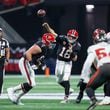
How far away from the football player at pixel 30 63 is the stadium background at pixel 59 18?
1425 centimetres

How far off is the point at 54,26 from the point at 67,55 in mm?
14085

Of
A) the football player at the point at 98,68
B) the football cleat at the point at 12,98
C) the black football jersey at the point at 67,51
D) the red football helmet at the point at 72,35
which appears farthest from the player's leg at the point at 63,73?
the football player at the point at 98,68

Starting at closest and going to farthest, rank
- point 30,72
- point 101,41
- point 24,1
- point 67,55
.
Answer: point 101,41 < point 30,72 < point 67,55 < point 24,1

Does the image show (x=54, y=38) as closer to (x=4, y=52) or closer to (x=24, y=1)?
(x=4, y=52)

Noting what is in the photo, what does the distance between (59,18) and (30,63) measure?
1527cm

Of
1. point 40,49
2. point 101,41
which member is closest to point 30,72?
point 40,49

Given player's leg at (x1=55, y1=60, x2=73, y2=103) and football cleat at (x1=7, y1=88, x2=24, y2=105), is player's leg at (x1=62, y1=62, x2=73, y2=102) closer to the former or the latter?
player's leg at (x1=55, y1=60, x2=73, y2=103)

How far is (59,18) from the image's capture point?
29.3m

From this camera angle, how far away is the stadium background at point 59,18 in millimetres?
28469

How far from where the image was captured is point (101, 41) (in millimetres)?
13086

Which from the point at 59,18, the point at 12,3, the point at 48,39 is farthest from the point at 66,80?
the point at 59,18

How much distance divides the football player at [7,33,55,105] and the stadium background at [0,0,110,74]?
14.3 m

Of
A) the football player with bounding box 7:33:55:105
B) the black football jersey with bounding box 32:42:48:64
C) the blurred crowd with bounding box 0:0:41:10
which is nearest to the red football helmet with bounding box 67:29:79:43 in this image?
the football player with bounding box 7:33:55:105

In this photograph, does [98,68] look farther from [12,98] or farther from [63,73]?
[63,73]
